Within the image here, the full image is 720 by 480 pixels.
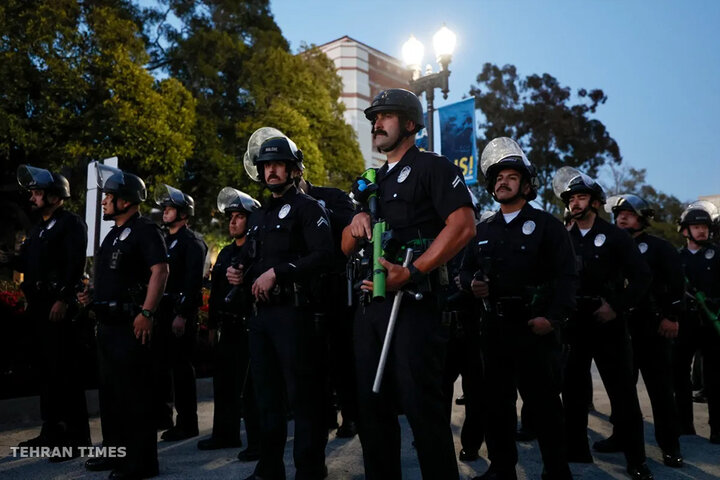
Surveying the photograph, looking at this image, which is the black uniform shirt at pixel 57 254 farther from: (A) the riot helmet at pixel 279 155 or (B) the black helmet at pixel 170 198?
(A) the riot helmet at pixel 279 155

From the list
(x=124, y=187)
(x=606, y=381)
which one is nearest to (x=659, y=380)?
(x=606, y=381)

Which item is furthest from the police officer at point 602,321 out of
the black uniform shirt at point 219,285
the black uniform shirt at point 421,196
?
the black uniform shirt at point 219,285

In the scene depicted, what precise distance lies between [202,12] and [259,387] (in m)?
22.7

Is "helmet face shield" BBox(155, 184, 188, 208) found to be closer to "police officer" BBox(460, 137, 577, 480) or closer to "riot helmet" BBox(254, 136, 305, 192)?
"riot helmet" BBox(254, 136, 305, 192)

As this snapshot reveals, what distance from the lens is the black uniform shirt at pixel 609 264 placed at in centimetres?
504

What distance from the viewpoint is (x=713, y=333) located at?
6574 mm

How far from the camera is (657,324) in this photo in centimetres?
564

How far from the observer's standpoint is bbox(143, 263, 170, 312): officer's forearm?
15.7ft

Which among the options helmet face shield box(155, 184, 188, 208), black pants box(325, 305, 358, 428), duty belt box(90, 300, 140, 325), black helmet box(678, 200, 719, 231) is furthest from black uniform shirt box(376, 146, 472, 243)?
black helmet box(678, 200, 719, 231)

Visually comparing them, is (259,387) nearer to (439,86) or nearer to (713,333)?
(713,333)

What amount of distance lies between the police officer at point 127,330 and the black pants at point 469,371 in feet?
7.68

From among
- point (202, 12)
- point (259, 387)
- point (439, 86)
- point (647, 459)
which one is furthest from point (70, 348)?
point (202, 12)

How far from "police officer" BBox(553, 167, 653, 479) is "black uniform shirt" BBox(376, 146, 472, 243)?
7.24ft

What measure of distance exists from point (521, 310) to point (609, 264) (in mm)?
1329
